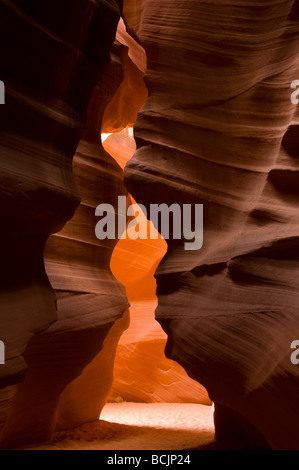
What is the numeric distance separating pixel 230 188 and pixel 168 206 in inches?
21.4

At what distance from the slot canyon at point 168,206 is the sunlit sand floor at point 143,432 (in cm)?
4

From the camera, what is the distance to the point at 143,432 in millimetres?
5395

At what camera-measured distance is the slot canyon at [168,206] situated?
319 centimetres

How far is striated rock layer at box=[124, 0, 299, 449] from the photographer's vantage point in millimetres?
3188

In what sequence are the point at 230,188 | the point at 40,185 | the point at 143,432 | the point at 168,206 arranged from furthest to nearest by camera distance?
the point at 143,432
the point at 168,206
the point at 230,188
the point at 40,185

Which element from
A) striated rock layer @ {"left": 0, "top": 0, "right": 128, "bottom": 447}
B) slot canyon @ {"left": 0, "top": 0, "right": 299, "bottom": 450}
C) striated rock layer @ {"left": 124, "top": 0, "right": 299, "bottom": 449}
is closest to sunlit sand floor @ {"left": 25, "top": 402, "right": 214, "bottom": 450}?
slot canyon @ {"left": 0, "top": 0, "right": 299, "bottom": 450}

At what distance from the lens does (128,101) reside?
707cm

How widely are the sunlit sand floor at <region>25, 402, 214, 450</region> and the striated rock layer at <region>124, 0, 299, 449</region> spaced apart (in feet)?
1.92

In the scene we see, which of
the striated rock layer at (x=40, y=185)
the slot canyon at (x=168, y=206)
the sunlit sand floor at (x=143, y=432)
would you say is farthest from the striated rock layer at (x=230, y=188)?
the striated rock layer at (x=40, y=185)

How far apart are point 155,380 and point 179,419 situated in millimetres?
1822

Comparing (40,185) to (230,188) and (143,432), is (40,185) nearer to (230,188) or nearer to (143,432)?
(230,188)

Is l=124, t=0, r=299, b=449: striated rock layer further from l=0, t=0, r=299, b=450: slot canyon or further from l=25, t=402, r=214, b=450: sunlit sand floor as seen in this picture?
l=25, t=402, r=214, b=450: sunlit sand floor

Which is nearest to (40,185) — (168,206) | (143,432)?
(168,206)

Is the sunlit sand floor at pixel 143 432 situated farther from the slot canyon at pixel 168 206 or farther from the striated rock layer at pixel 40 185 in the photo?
the striated rock layer at pixel 40 185
